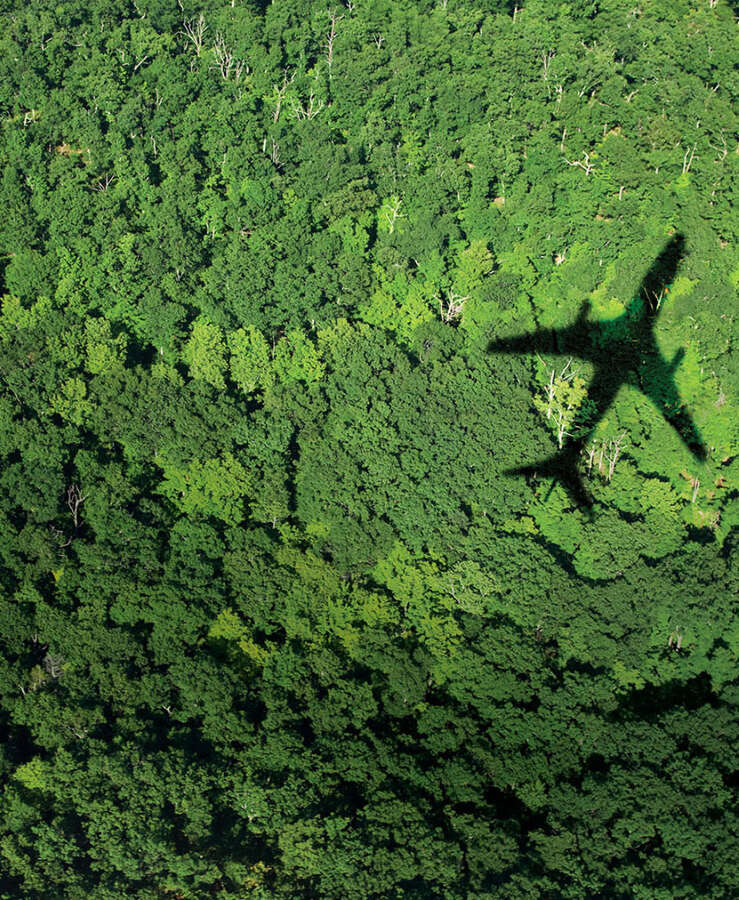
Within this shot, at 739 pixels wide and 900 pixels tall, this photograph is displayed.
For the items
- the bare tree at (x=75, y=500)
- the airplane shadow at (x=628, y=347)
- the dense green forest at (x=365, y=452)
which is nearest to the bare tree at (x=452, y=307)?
the dense green forest at (x=365, y=452)

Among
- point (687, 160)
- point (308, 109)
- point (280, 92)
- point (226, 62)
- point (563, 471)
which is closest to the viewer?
point (563, 471)

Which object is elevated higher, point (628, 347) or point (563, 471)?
point (628, 347)

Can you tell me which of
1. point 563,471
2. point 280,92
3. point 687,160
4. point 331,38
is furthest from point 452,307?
point 331,38

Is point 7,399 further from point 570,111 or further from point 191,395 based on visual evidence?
point 570,111

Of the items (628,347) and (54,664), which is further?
(628,347)

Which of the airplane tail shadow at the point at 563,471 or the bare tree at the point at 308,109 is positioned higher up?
the bare tree at the point at 308,109

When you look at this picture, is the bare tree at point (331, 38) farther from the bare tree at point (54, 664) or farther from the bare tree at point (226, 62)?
the bare tree at point (54, 664)

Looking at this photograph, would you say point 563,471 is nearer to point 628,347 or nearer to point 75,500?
point 628,347

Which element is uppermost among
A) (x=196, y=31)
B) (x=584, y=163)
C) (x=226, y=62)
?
(x=196, y=31)

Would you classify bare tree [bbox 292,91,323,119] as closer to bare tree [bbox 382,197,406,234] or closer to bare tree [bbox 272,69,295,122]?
bare tree [bbox 272,69,295,122]

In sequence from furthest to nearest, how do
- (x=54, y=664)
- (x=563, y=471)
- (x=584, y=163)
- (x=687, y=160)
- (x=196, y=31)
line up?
(x=196, y=31) < (x=584, y=163) < (x=687, y=160) < (x=563, y=471) < (x=54, y=664)
